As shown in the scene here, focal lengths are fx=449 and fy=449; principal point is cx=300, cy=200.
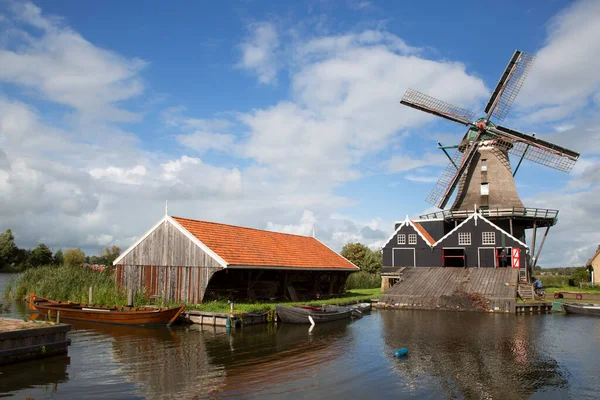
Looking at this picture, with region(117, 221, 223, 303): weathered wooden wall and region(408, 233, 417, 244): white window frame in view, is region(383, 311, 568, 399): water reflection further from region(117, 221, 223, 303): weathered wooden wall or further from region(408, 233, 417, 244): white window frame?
→ region(408, 233, 417, 244): white window frame

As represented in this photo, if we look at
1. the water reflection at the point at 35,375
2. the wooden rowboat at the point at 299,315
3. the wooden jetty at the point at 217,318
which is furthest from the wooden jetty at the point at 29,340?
the wooden rowboat at the point at 299,315

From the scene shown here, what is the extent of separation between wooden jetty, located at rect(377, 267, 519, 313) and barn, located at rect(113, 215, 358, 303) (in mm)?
5820

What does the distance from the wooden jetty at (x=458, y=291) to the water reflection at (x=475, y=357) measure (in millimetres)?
4158

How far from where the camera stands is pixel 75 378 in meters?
12.0

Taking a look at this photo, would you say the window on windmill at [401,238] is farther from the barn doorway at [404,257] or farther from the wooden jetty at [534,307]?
the wooden jetty at [534,307]

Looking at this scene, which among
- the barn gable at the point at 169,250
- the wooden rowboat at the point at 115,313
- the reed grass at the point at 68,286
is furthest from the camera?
the reed grass at the point at 68,286

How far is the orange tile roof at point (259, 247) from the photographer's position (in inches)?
941

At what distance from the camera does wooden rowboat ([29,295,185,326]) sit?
19.9 meters

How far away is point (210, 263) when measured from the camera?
74.2 feet

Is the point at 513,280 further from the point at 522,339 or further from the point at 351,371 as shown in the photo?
the point at 351,371

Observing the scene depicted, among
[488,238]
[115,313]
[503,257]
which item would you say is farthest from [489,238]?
[115,313]

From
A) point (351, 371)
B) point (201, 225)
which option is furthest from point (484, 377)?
point (201, 225)

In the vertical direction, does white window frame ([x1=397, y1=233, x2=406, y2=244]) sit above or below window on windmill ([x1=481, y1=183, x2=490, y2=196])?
below

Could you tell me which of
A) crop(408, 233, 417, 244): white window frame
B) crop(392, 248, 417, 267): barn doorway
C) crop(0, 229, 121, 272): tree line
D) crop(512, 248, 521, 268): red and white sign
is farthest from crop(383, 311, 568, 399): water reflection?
crop(0, 229, 121, 272): tree line
